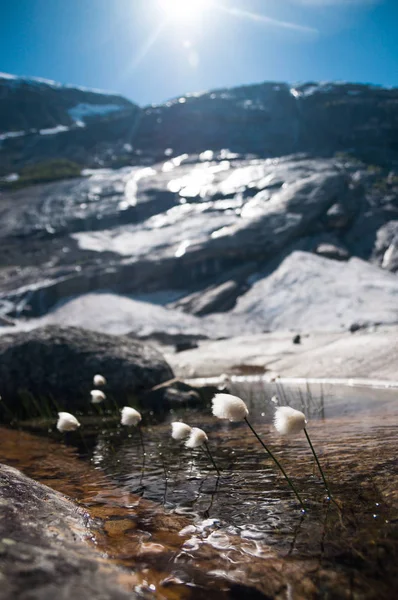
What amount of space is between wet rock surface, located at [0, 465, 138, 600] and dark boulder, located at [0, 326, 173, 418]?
6.95 metres

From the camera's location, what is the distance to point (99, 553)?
2.69 metres

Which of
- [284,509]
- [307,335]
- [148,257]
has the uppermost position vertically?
[148,257]

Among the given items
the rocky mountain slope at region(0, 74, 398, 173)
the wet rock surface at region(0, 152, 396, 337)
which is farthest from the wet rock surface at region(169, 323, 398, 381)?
the rocky mountain slope at region(0, 74, 398, 173)

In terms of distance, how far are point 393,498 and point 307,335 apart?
61.3 ft

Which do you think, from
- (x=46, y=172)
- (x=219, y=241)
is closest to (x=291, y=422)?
(x=219, y=241)

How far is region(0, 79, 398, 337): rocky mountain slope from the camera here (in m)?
32.3

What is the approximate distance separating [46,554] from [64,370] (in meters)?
8.76

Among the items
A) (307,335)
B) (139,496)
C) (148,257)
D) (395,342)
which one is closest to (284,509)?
(139,496)

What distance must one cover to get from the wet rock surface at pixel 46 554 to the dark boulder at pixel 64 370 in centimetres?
695

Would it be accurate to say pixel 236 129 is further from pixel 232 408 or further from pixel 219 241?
pixel 232 408

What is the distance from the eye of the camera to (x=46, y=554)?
2.27 m

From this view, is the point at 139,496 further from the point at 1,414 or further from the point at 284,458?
the point at 1,414

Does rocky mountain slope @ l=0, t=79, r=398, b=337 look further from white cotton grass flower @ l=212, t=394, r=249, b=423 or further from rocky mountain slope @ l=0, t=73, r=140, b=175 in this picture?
rocky mountain slope @ l=0, t=73, r=140, b=175

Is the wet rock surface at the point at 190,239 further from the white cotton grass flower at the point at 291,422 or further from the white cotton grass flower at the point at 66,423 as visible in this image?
the white cotton grass flower at the point at 291,422
